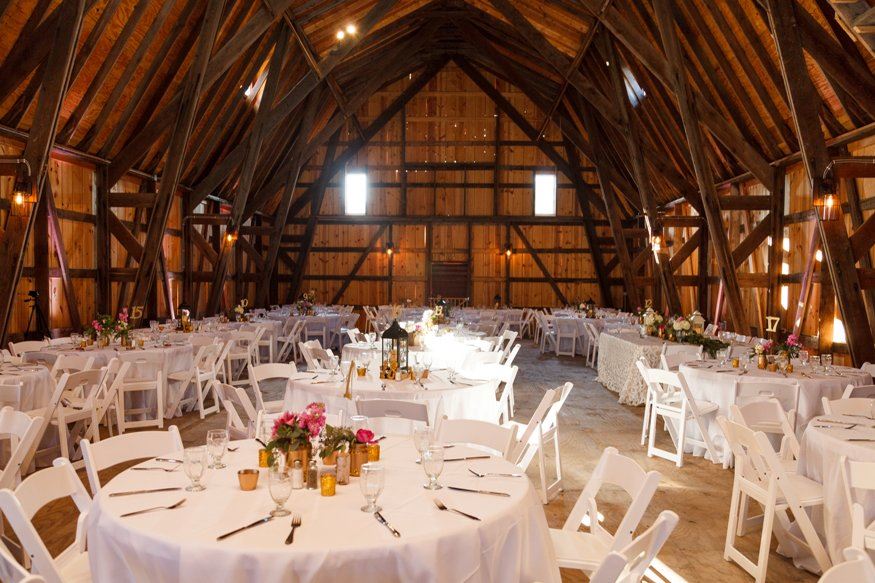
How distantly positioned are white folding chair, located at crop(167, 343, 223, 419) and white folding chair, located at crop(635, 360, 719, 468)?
461 cm

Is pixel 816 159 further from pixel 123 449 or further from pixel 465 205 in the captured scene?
pixel 465 205

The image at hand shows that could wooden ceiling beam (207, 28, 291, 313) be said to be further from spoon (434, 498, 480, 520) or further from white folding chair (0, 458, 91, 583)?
spoon (434, 498, 480, 520)

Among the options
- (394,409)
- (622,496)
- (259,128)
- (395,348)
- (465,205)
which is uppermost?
(259,128)

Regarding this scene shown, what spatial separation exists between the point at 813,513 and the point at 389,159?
1746 cm

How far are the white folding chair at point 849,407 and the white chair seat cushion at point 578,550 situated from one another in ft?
8.01

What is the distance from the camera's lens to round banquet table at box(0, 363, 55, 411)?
5.32 meters

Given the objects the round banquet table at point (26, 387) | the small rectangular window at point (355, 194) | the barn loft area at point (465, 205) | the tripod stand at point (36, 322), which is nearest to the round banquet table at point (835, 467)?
the barn loft area at point (465, 205)

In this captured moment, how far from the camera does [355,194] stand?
20469 mm

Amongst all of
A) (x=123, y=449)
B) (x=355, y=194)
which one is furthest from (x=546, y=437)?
(x=355, y=194)

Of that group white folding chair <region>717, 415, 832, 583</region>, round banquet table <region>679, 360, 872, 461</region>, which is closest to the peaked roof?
round banquet table <region>679, 360, 872, 461</region>

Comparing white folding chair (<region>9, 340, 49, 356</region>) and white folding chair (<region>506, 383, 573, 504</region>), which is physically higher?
white folding chair (<region>9, 340, 49, 356</region>)

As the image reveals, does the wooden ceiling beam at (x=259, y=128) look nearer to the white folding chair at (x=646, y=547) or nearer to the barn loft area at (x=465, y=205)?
the barn loft area at (x=465, y=205)

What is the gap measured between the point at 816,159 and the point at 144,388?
7393mm

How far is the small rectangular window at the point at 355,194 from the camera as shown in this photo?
2042 cm
